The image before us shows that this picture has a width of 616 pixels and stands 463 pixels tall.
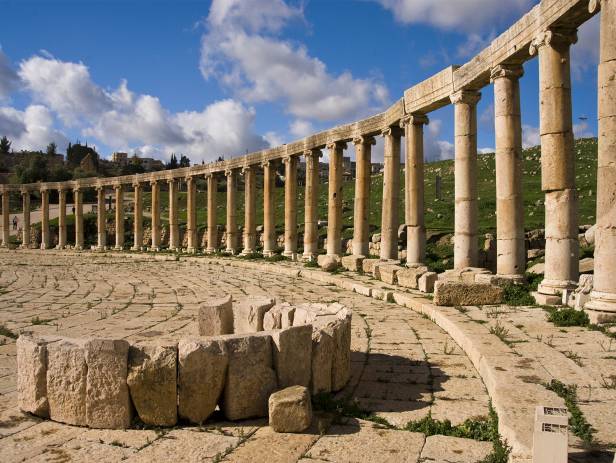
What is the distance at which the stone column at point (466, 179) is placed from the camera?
15.6m

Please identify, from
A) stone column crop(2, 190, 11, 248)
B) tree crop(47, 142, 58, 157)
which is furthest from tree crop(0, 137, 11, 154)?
stone column crop(2, 190, 11, 248)

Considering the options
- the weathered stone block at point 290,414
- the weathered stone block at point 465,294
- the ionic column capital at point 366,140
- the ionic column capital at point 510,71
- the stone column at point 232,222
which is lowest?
the weathered stone block at point 290,414

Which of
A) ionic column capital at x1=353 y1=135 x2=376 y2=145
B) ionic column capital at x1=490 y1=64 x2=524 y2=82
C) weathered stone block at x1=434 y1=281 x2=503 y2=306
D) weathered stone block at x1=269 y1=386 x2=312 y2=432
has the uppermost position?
ionic column capital at x1=490 y1=64 x2=524 y2=82

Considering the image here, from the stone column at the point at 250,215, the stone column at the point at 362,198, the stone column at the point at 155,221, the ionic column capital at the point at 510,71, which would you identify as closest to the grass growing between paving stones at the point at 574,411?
the ionic column capital at the point at 510,71

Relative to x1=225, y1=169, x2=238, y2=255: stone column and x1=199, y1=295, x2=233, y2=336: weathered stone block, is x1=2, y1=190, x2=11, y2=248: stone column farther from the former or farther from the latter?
x1=199, y1=295, x2=233, y2=336: weathered stone block

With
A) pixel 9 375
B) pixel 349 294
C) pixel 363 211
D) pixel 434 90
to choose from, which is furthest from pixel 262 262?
pixel 9 375

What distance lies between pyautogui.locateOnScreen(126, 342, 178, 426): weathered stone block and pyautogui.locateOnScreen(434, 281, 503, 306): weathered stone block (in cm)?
778

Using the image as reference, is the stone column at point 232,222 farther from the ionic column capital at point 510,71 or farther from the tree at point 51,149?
the tree at point 51,149

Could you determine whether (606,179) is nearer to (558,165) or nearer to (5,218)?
(558,165)

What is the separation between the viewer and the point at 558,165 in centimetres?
1194

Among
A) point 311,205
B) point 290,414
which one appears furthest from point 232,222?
point 290,414

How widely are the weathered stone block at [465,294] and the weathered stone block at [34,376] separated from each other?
335 inches

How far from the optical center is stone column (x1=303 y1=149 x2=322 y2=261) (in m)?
25.7

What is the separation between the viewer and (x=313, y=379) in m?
6.34
